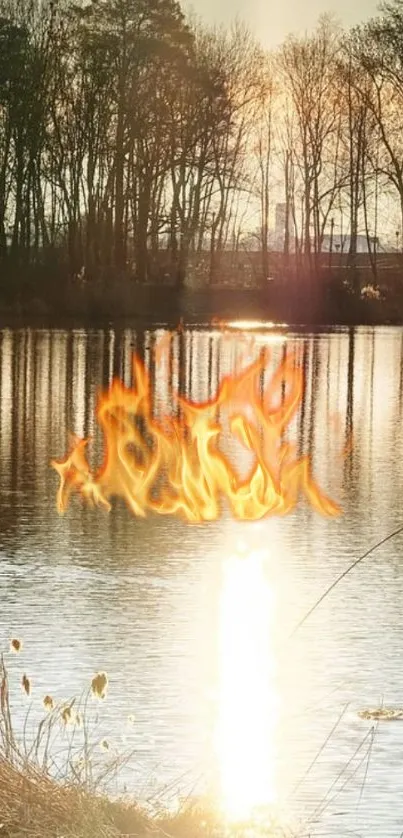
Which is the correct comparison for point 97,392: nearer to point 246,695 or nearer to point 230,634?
point 230,634

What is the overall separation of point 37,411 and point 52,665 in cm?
1783

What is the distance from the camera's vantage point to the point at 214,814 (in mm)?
7422

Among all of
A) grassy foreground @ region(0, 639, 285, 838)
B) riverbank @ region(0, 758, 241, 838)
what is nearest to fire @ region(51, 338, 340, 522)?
grassy foreground @ region(0, 639, 285, 838)

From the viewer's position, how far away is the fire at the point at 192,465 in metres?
19.3

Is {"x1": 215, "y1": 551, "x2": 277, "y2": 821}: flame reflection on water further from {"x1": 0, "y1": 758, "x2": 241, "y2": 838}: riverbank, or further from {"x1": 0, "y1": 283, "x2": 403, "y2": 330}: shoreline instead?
{"x1": 0, "y1": 283, "x2": 403, "y2": 330}: shoreline

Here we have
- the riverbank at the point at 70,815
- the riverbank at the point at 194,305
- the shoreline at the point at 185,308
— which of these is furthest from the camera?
the riverbank at the point at 194,305

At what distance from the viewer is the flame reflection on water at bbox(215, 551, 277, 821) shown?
8.31m

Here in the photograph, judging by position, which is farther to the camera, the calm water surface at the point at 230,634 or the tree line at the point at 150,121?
the tree line at the point at 150,121

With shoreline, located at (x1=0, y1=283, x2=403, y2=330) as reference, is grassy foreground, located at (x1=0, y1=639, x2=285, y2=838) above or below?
above

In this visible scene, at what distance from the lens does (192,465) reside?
73.6 feet

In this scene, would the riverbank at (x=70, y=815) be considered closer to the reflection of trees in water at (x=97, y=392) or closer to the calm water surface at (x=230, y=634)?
the calm water surface at (x=230, y=634)

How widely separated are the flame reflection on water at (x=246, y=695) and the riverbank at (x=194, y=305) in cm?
4894

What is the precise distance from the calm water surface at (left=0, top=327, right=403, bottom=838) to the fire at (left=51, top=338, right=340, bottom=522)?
1.05 feet

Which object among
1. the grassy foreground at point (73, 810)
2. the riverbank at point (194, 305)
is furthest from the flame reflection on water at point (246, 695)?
the riverbank at point (194, 305)
